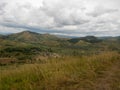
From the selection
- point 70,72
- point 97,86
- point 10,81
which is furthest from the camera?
point 70,72

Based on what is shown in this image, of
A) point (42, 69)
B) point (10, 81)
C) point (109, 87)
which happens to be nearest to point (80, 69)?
point (42, 69)

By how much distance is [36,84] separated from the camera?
5.28 metres

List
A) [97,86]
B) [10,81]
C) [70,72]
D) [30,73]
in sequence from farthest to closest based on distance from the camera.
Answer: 1. [70,72]
2. [30,73]
3. [10,81]
4. [97,86]

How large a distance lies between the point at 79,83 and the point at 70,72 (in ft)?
3.43

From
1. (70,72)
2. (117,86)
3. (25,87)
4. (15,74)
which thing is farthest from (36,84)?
(117,86)

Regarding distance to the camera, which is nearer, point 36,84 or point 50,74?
point 36,84

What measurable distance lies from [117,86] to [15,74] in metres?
3.06

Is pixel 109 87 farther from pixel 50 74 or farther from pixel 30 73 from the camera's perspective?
pixel 30 73

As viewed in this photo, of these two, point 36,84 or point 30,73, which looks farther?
point 30,73

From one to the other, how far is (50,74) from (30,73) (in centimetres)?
64

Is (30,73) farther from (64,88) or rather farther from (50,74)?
(64,88)

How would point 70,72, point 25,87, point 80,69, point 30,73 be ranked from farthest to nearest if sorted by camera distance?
point 80,69
point 70,72
point 30,73
point 25,87

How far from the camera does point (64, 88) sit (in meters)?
5.02

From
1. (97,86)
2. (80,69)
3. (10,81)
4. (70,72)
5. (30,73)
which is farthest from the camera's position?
(80,69)
